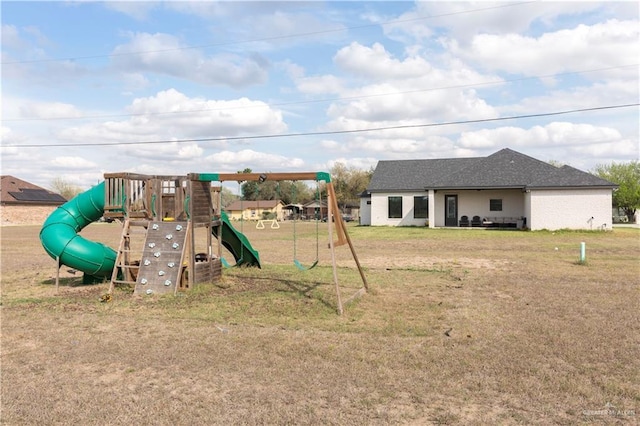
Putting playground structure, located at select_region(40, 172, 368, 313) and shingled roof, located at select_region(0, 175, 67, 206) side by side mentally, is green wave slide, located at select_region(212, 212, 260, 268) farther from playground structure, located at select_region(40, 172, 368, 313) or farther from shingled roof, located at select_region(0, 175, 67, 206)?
shingled roof, located at select_region(0, 175, 67, 206)

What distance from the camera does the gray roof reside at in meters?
27.6

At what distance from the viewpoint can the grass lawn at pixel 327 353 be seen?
169 inches

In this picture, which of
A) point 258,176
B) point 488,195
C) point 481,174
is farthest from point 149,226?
point 488,195

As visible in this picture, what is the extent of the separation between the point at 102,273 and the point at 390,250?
10.9 meters

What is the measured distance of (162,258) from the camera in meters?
10.0

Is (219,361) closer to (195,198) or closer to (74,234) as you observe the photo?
(195,198)

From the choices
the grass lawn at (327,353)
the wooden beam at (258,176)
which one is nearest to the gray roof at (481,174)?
the grass lawn at (327,353)

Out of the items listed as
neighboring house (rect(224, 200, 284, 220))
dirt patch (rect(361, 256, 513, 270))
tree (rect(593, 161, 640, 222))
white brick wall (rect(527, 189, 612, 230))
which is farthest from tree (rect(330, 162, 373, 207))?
dirt patch (rect(361, 256, 513, 270))

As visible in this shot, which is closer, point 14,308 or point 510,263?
point 14,308

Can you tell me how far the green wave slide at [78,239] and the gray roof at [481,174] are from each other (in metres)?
23.3

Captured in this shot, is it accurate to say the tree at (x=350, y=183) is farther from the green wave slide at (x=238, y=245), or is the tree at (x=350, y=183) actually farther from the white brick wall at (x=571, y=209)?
the green wave slide at (x=238, y=245)

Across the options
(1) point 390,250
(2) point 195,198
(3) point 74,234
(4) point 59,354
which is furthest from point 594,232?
(4) point 59,354

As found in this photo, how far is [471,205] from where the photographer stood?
31.7 meters

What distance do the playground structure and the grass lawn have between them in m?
0.47
